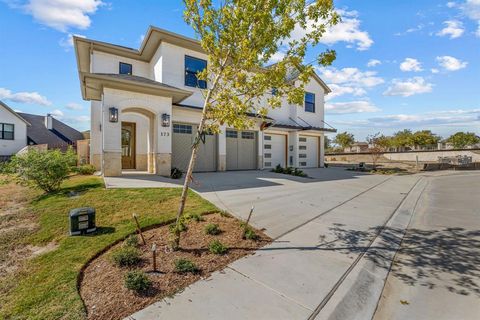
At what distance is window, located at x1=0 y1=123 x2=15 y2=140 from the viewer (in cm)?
2725

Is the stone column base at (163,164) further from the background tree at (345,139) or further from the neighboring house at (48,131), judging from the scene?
the background tree at (345,139)

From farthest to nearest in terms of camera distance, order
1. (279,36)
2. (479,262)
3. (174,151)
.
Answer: (174,151)
(279,36)
(479,262)

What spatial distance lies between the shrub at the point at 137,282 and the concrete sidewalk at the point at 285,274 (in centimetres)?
35

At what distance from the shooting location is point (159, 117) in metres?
12.5

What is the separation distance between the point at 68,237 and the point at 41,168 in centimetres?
463

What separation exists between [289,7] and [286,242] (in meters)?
4.68

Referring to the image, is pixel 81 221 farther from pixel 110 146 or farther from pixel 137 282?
pixel 110 146

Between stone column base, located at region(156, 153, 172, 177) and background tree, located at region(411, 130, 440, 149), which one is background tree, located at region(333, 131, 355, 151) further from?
stone column base, located at region(156, 153, 172, 177)

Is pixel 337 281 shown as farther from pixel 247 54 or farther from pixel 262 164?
pixel 262 164

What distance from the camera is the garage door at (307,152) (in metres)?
22.7

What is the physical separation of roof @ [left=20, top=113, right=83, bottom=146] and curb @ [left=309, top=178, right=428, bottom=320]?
3435 centimetres

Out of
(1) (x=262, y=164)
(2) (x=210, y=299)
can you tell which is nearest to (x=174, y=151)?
(1) (x=262, y=164)

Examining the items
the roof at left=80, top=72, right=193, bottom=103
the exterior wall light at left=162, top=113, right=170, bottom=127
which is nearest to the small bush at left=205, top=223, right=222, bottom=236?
the exterior wall light at left=162, top=113, right=170, bottom=127

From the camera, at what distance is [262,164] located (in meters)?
19.2
